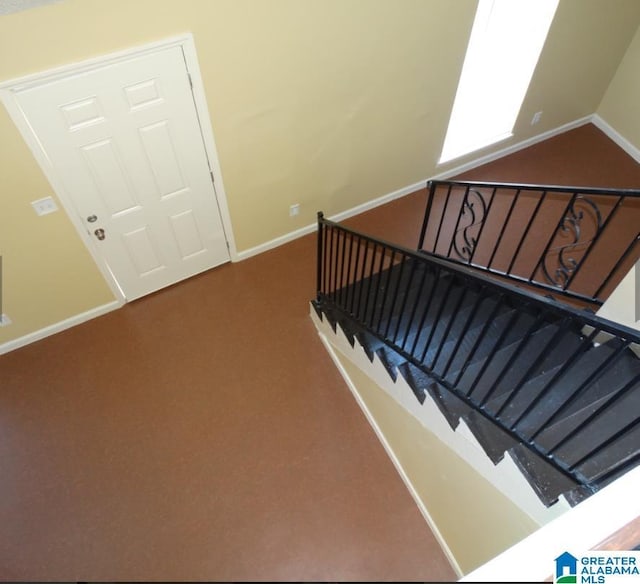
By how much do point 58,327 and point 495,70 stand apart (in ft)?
14.1

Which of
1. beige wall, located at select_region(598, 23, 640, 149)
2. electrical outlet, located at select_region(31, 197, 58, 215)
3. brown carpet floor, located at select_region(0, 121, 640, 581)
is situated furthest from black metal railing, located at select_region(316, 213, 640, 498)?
beige wall, located at select_region(598, 23, 640, 149)

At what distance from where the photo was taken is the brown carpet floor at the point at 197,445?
101 inches

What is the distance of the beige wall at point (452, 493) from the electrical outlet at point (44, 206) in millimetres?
2278

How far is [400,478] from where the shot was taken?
2.89 meters

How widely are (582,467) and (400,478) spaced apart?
1367 millimetres

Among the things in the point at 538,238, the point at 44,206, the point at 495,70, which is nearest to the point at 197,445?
the point at 44,206

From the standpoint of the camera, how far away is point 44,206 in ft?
9.29

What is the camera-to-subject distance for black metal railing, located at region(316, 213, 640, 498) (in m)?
1.48

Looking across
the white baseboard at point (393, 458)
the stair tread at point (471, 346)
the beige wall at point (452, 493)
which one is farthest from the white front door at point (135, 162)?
the stair tread at point (471, 346)

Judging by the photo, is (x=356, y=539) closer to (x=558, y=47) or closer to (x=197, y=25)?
(x=197, y=25)

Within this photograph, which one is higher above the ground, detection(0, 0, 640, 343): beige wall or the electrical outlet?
detection(0, 0, 640, 343): beige wall

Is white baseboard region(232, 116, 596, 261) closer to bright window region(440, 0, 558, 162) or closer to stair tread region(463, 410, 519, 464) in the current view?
bright window region(440, 0, 558, 162)

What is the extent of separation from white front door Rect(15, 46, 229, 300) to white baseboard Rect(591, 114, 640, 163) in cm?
426

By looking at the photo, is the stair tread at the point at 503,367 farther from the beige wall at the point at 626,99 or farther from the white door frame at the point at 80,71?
the beige wall at the point at 626,99
